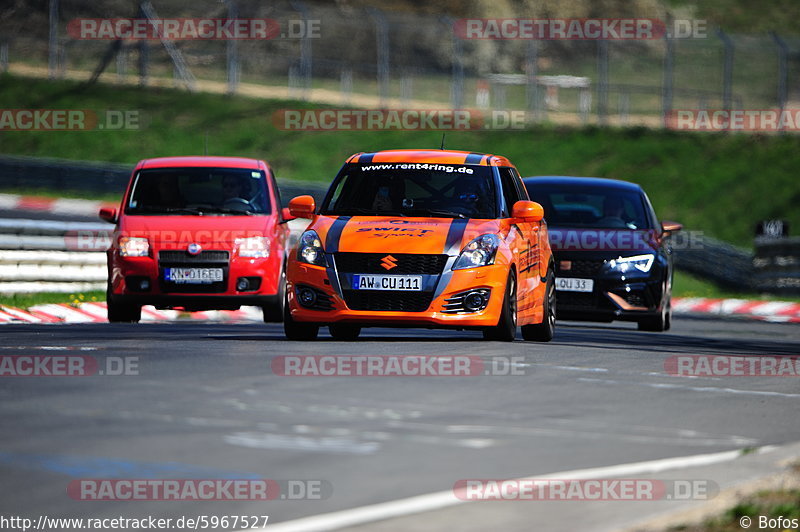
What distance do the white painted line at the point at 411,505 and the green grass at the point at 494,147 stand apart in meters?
30.4

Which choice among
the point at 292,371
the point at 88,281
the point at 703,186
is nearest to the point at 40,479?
the point at 292,371

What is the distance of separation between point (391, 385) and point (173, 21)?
1756 inches

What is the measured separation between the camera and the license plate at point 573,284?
1748 centimetres

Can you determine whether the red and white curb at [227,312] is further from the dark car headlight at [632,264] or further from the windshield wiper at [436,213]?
the windshield wiper at [436,213]

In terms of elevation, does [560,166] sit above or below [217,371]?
above

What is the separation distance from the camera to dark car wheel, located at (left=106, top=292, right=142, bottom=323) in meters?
17.3

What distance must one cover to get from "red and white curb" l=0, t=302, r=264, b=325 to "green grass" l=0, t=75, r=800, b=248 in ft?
61.1

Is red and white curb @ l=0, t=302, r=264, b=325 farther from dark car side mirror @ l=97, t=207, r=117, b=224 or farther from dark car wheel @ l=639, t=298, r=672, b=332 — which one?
dark car wheel @ l=639, t=298, r=672, b=332

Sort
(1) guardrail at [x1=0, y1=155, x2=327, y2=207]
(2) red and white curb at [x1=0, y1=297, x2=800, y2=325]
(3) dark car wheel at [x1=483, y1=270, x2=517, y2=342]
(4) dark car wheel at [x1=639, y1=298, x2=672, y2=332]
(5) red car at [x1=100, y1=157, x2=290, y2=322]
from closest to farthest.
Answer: (3) dark car wheel at [x1=483, y1=270, x2=517, y2=342], (5) red car at [x1=100, y1=157, x2=290, y2=322], (4) dark car wheel at [x1=639, y1=298, x2=672, y2=332], (2) red and white curb at [x1=0, y1=297, x2=800, y2=325], (1) guardrail at [x1=0, y1=155, x2=327, y2=207]

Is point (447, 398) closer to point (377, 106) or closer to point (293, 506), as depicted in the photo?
point (293, 506)

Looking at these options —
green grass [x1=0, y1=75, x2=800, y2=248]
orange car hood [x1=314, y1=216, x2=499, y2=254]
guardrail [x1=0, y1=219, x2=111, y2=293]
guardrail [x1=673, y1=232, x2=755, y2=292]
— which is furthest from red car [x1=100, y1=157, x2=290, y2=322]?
green grass [x1=0, y1=75, x2=800, y2=248]

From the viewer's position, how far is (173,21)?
53.2m

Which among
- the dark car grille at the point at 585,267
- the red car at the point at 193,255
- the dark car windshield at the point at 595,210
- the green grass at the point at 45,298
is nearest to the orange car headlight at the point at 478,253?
the dark car grille at the point at 585,267

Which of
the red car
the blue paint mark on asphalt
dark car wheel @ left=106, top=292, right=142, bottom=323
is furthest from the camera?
dark car wheel @ left=106, top=292, right=142, bottom=323
